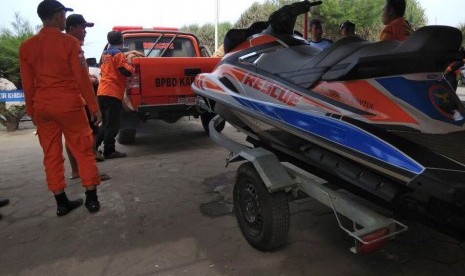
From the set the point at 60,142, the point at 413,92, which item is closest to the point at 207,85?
the point at 60,142

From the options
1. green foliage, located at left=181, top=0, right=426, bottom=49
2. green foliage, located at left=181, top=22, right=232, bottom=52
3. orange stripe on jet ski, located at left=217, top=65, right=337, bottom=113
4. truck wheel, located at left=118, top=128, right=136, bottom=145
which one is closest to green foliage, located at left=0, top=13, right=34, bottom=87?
truck wheel, located at left=118, top=128, right=136, bottom=145

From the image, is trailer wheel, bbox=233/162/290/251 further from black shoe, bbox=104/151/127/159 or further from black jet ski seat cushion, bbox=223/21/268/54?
black shoe, bbox=104/151/127/159

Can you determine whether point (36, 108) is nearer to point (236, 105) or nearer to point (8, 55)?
point (236, 105)

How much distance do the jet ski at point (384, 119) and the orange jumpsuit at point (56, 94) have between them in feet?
5.85

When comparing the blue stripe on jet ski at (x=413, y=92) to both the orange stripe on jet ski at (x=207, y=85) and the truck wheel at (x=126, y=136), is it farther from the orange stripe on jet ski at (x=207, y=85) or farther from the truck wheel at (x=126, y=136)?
the truck wheel at (x=126, y=136)

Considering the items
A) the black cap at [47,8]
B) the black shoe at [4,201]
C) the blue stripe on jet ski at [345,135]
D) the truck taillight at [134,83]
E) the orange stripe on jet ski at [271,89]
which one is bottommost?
the black shoe at [4,201]

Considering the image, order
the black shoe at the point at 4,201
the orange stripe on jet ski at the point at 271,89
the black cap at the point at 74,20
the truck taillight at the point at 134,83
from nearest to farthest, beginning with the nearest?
the orange stripe on jet ski at the point at 271,89 → the black shoe at the point at 4,201 → the black cap at the point at 74,20 → the truck taillight at the point at 134,83

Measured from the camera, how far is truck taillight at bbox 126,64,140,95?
5742mm

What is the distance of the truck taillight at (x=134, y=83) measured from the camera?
5742mm

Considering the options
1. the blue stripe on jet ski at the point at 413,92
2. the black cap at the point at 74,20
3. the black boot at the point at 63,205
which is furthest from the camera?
the black cap at the point at 74,20

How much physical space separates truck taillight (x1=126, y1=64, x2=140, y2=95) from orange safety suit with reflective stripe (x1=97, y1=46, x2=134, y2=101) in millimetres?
85

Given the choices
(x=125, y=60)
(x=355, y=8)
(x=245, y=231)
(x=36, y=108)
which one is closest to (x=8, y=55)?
(x=125, y=60)

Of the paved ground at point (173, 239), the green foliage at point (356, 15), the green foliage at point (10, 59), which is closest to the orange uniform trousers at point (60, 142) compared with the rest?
the paved ground at point (173, 239)

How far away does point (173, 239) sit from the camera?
3.32 meters
